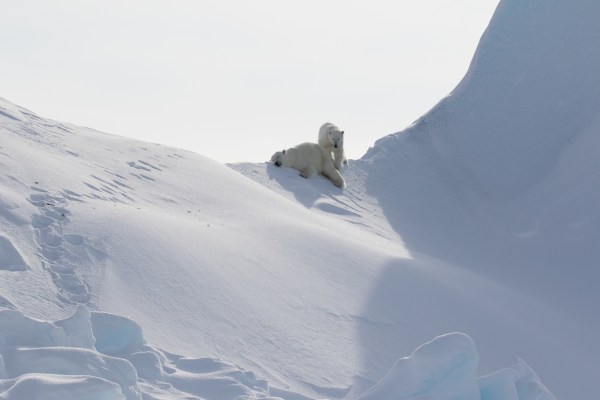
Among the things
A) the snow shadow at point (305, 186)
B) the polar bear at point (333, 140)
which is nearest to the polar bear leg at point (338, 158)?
the polar bear at point (333, 140)

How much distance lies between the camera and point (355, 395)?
6160 millimetres

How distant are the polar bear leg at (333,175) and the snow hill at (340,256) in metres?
0.14

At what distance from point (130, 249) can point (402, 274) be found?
10.1 feet

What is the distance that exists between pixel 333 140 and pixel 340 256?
4.24m

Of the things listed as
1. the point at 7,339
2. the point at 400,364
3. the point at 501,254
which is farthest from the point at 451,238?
the point at 7,339

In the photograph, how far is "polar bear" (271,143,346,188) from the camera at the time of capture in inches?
489

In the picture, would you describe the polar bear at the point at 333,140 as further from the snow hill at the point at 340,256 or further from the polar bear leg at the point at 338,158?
the snow hill at the point at 340,256

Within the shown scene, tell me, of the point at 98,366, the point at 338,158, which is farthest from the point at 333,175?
the point at 98,366

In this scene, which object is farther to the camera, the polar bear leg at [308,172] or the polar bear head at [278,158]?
the polar bear head at [278,158]

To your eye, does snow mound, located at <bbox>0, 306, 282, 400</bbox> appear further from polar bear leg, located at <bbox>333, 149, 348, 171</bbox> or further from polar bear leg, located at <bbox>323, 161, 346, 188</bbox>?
polar bear leg, located at <bbox>333, 149, 348, 171</bbox>

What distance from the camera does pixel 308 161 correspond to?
12.4 meters

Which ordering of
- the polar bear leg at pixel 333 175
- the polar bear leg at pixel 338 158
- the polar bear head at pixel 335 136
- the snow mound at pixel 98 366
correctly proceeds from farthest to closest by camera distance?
the polar bear leg at pixel 338 158 < the polar bear head at pixel 335 136 < the polar bear leg at pixel 333 175 < the snow mound at pixel 98 366

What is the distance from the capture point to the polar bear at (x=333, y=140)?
1271 cm

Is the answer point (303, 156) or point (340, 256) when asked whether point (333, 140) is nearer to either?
point (303, 156)
